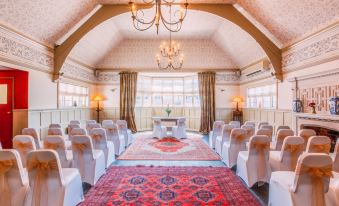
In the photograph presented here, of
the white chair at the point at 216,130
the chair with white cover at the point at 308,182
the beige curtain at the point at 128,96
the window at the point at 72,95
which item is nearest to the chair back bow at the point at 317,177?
the chair with white cover at the point at 308,182

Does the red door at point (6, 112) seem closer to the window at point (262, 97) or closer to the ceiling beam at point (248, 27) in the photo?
the ceiling beam at point (248, 27)

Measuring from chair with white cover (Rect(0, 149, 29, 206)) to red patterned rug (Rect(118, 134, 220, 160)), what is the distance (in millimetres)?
3475

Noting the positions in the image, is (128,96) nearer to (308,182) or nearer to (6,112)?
(6,112)

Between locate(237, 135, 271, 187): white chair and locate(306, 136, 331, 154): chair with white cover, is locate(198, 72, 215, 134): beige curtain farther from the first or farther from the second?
locate(306, 136, 331, 154): chair with white cover

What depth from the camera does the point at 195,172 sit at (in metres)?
4.89

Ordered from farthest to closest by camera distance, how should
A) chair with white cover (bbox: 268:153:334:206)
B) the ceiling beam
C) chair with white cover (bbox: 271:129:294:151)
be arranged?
the ceiling beam → chair with white cover (bbox: 271:129:294:151) → chair with white cover (bbox: 268:153:334:206)

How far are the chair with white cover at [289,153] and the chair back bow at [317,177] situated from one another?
1245 millimetres

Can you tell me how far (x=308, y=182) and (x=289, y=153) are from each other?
1.41 m

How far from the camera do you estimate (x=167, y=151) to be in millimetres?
6992

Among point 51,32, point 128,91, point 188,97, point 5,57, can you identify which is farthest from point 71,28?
point 188,97

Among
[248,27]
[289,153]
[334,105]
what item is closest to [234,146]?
[289,153]

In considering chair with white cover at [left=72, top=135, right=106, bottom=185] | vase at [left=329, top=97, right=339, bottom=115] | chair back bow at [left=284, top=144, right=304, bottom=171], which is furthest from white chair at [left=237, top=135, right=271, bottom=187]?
chair with white cover at [left=72, top=135, right=106, bottom=185]

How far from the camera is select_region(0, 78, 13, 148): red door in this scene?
6.04 metres

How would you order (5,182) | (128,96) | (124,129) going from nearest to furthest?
(5,182) < (124,129) < (128,96)
